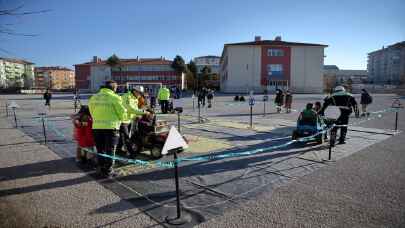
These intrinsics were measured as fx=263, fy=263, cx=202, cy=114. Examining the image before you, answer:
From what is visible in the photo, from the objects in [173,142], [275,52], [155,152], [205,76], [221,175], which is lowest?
[221,175]

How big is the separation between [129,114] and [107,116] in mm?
1450

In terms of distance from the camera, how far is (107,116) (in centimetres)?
534

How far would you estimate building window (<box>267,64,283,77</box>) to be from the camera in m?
52.9

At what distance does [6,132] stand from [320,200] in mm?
12198

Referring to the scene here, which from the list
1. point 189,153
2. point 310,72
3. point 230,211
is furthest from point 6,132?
point 310,72

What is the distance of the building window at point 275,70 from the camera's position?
52906mm

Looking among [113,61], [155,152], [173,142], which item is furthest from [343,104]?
[113,61]

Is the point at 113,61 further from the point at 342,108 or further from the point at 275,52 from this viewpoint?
the point at 342,108

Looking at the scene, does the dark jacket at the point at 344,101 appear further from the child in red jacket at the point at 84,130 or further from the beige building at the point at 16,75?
the beige building at the point at 16,75

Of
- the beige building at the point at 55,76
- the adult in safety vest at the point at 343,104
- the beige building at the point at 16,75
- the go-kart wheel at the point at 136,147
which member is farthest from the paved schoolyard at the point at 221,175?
the beige building at the point at 55,76

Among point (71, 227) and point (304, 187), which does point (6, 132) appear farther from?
point (304, 187)

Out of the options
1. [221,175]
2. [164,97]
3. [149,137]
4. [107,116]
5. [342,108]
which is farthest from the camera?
[164,97]

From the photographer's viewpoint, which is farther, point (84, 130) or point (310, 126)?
point (310, 126)

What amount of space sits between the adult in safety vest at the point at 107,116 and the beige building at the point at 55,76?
145 metres
